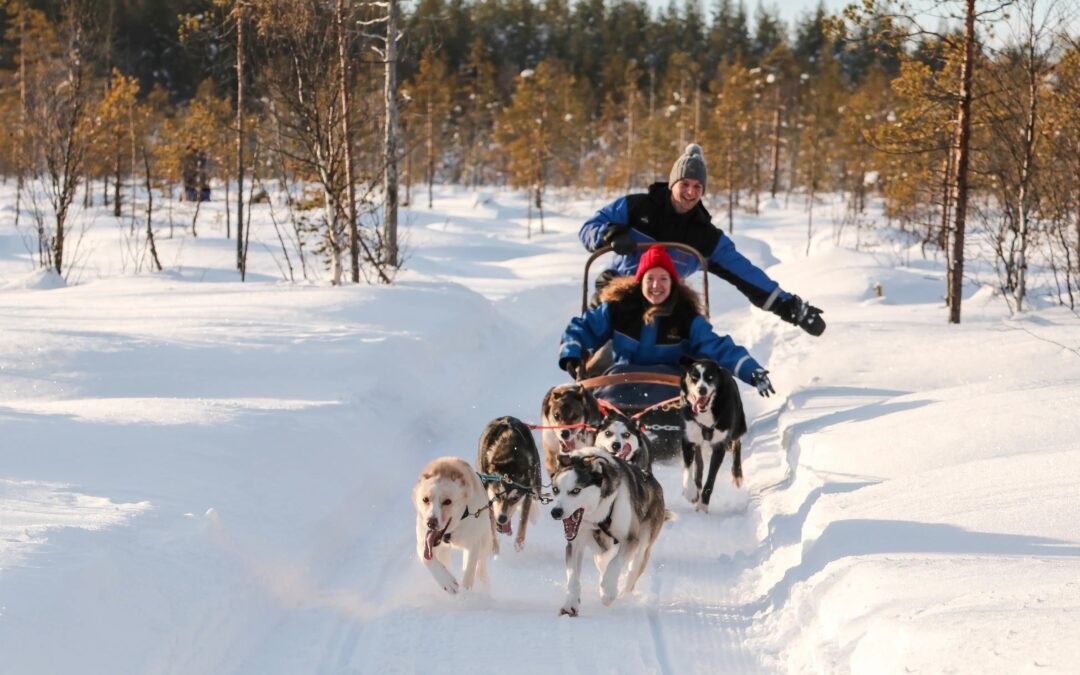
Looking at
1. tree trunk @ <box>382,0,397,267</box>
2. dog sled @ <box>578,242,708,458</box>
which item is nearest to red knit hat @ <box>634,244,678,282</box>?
dog sled @ <box>578,242,708,458</box>

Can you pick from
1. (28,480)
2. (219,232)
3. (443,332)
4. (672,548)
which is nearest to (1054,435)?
(672,548)

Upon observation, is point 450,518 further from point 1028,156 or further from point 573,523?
point 1028,156

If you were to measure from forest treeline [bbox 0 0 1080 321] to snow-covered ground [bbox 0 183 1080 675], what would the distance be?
11.9 ft

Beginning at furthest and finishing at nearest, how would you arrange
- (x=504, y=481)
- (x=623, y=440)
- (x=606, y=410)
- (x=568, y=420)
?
1. (x=606, y=410)
2. (x=568, y=420)
3. (x=623, y=440)
4. (x=504, y=481)

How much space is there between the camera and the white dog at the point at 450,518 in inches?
174

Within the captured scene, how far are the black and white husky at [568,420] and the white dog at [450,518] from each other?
1166 mm

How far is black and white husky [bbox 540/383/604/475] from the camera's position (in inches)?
234

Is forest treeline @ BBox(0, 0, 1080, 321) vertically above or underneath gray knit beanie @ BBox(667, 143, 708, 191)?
above

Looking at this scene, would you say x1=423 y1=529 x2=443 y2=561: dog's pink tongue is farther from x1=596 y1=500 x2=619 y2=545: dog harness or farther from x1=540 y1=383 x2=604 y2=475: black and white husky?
x1=540 y1=383 x2=604 y2=475: black and white husky

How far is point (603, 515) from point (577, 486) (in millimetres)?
302

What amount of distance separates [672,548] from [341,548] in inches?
75.0

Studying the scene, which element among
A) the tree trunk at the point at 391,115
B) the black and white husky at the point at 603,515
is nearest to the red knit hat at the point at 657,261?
the black and white husky at the point at 603,515

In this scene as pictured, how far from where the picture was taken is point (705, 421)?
6.27m

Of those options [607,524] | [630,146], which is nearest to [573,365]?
[607,524]
